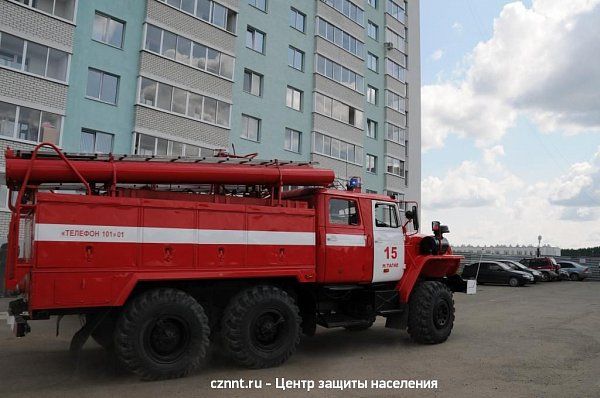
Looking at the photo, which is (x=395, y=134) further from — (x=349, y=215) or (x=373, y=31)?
(x=349, y=215)

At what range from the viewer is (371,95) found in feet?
125

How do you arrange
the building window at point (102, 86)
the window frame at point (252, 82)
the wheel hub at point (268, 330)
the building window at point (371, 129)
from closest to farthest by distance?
1. the wheel hub at point (268, 330)
2. the building window at point (102, 86)
3. the window frame at point (252, 82)
4. the building window at point (371, 129)

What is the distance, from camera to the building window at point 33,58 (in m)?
18.2

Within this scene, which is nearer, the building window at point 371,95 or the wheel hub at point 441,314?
the wheel hub at point 441,314

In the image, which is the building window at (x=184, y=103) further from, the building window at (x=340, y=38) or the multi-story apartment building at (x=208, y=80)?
the building window at (x=340, y=38)

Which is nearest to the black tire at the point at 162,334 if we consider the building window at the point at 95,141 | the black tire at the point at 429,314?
the black tire at the point at 429,314

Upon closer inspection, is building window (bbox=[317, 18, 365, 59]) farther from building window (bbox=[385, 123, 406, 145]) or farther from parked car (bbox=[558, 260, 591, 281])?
parked car (bbox=[558, 260, 591, 281])

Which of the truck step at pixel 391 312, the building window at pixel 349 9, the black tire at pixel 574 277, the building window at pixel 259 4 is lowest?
the black tire at pixel 574 277

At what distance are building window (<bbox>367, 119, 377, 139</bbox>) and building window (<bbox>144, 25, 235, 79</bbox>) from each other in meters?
14.7

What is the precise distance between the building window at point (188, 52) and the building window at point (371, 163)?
572 inches

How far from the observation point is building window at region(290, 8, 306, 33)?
101 ft

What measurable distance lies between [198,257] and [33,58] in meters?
16.3

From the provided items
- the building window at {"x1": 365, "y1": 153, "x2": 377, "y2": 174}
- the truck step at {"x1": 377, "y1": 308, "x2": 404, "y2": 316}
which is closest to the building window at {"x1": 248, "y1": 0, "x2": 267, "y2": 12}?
the building window at {"x1": 365, "y1": 153, "x2": 377, "y2": 174}

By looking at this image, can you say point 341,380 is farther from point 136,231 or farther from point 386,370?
point 136,231
